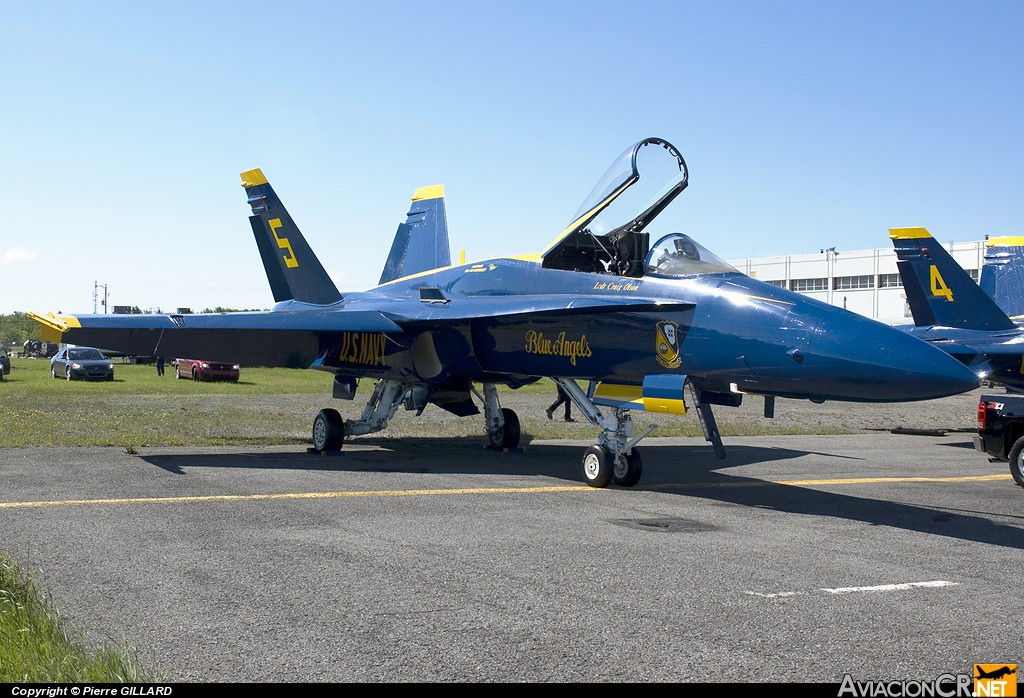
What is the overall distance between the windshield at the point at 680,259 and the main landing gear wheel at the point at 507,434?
597 cm

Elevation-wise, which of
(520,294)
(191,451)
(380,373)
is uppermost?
(520,294)

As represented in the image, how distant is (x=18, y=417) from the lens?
20703mm

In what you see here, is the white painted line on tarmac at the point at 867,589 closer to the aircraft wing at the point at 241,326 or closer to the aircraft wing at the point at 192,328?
the aircraft wing at the point at 241,326

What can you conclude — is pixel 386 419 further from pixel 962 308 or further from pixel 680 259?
pixel 962 308

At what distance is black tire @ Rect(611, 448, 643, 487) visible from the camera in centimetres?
1216

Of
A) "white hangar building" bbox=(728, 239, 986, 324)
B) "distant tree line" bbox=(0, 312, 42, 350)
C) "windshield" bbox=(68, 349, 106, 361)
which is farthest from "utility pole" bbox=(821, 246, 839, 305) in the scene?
"distant tree line" bbox=(0, 312, 42, 350)

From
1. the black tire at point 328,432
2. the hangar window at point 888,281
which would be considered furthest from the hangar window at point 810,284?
the black tire at point 328,432

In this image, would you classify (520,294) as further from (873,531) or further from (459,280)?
(873,531)

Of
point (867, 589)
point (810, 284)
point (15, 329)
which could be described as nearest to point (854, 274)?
point (810, 284)

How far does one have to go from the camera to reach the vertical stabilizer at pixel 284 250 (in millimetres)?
18234

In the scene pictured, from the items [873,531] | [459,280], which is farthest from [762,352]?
[459,280]

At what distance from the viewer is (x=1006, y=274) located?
75.9 ft

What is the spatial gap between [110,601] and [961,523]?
8.12 metres

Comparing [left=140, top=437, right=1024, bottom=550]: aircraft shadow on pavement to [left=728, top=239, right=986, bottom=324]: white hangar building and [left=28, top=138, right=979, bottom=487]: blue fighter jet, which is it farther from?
[left=728, top=239, right=986, bottom=324]: white hangar building
